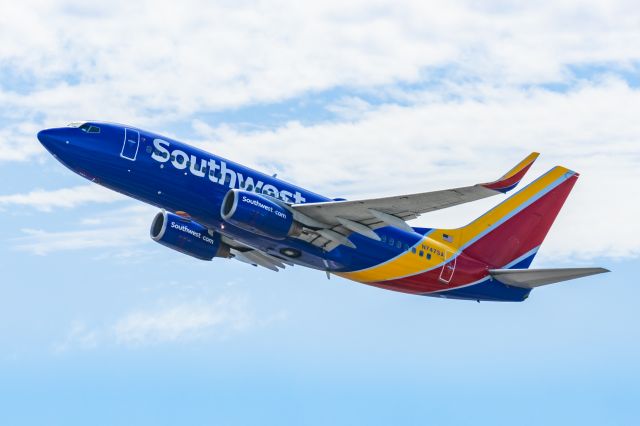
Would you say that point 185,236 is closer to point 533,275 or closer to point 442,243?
point 442,243

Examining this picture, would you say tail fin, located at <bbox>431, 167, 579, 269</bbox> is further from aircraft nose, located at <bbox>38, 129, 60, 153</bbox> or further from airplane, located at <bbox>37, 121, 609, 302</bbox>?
aircraft nose, located at <bbox>38, 129, 60, 153</bbox>

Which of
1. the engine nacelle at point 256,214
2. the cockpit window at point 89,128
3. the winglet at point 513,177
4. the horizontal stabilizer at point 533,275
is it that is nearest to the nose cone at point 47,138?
the cockpit window at point 89,128

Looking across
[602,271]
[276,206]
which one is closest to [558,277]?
[602,271]

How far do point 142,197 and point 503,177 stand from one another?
1571 centimetres

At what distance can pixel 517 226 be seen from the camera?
164 feet

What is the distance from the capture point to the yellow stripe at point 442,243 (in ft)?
149

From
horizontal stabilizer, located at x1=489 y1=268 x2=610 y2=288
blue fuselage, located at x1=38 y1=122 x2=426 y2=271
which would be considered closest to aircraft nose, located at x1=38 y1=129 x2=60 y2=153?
blue fuselage, located at x1=38 y1=122 x2=426 y2=271

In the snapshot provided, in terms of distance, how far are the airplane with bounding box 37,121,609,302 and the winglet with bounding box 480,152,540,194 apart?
0.18 ft

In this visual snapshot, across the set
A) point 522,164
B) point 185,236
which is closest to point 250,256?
point 185,236

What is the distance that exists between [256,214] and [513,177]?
35.4 feet

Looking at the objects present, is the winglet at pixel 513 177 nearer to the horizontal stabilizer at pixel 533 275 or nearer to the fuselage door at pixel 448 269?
the horizontal stabilizer at pixel 533 275

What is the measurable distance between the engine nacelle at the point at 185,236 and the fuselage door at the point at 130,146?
23.6 feet

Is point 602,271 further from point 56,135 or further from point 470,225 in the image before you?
point 56,135

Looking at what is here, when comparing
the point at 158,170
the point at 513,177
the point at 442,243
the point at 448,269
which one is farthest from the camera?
the point at 442,243
